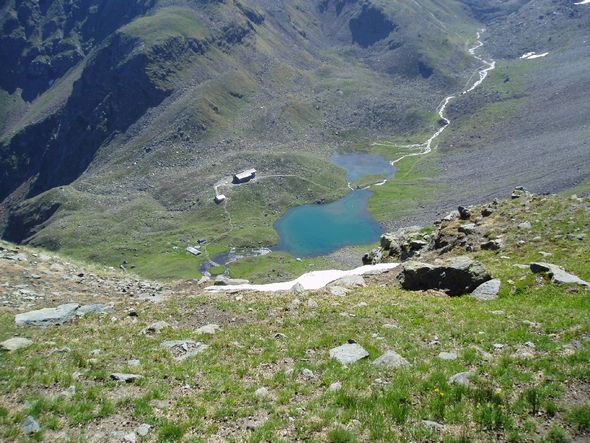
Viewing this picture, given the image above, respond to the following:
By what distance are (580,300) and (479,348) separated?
31.4 feet

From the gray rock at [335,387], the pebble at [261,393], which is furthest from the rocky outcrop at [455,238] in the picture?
the pebble at [261,393]

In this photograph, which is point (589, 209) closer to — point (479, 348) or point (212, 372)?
point (479, 348)

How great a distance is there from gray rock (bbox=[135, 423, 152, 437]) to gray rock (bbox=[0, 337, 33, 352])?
958 cm

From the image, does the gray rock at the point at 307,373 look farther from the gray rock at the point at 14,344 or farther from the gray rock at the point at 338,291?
the gray rock at the point at 338,291

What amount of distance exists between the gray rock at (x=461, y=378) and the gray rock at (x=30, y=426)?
Answer: 526 inches

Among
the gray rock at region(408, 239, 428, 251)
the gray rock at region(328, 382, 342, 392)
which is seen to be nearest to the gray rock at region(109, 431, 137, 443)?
the gray rock at region(328, 382, 342, 392)

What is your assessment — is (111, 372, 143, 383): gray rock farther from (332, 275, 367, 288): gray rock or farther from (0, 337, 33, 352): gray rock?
(332, 275, 367, 288): gray rock

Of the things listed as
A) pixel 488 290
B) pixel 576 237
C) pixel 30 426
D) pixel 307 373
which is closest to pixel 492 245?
pixel 576 237

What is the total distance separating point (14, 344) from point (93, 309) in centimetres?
670

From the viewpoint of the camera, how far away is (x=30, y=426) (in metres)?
14.4

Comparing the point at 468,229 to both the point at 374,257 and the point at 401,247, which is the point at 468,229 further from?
the point at 374,257

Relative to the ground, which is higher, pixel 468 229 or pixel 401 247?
pixel 468 229

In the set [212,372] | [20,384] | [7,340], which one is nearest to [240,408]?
[212,372]

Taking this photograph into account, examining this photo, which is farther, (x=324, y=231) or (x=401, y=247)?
(x=324, y=231)
